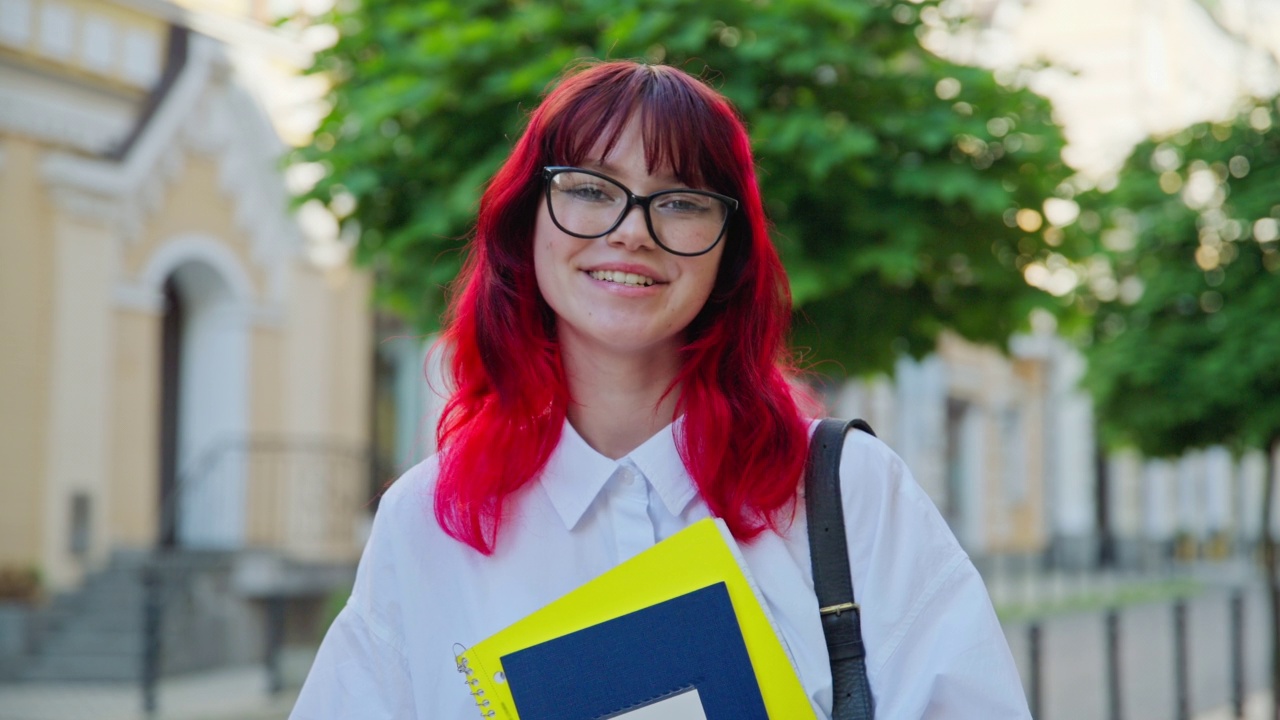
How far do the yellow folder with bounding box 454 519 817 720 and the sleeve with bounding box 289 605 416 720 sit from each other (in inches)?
5.9

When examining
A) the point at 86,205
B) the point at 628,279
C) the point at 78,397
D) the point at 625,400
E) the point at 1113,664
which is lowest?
the point at 1113,664

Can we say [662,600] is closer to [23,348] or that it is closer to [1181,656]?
[1181,656]

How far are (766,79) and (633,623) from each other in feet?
15.9

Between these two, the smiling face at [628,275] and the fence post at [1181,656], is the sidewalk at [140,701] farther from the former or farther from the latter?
the smiling face at [628,275]

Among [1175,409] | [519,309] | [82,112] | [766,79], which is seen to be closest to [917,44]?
[766,79]

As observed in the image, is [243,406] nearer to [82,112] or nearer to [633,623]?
[82,112]

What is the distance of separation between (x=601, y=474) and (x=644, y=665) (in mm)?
269

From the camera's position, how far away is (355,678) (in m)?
1.89

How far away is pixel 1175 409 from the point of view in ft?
37.2

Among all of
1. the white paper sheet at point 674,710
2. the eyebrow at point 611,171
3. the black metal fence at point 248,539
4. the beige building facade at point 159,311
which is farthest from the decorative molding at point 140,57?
the white paper sheet at point 674,710

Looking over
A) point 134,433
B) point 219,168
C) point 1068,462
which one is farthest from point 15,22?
point 1068,462

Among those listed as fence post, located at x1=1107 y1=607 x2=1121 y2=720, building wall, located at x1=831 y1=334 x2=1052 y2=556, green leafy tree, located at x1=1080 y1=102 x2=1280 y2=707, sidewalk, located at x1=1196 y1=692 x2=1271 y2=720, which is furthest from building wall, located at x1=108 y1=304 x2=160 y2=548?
building wall, located at x1=831 y1=334 x2=1052 y2=556

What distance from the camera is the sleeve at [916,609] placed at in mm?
1682

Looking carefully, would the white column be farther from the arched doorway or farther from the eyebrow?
the eyebrow
